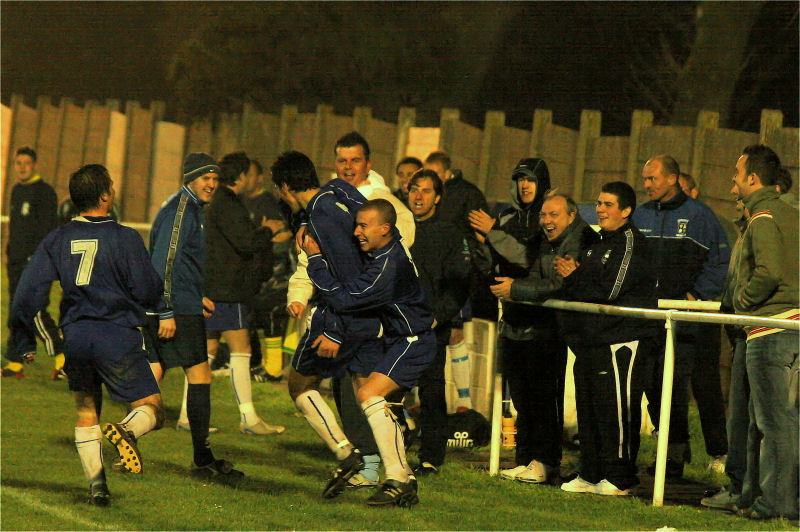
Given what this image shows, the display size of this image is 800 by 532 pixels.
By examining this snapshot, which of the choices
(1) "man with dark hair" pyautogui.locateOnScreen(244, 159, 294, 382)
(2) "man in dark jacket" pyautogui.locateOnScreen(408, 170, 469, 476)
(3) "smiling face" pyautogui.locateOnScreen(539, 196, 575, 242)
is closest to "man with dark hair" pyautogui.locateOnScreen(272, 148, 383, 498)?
(2) "man in dark jacket" pyautogui.locateOnScreen(408, 170, 469, 476)

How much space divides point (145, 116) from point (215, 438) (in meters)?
14.5

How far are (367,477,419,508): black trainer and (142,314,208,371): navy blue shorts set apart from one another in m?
2.01

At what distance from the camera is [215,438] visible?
10.4m

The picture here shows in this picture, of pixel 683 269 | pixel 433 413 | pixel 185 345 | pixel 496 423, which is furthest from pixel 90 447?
pixel 683 269

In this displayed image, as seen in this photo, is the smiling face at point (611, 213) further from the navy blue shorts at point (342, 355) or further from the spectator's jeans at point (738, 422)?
the navy blue shorts at point (342, 355)

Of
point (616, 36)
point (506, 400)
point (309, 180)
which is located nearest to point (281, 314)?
point (506, 400)

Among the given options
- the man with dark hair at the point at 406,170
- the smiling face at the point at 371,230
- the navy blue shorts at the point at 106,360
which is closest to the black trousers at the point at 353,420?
the smiling face at the point at 371,230

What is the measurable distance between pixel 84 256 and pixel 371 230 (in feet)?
5.73

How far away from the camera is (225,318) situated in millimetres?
10406

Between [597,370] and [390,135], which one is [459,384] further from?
[390,135]

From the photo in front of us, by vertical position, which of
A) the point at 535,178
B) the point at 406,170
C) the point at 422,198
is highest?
the point at 406,170

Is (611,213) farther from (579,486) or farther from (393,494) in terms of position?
(393,494)

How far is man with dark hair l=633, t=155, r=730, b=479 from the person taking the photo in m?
9.09

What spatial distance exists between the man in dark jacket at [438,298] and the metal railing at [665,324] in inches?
20.2
